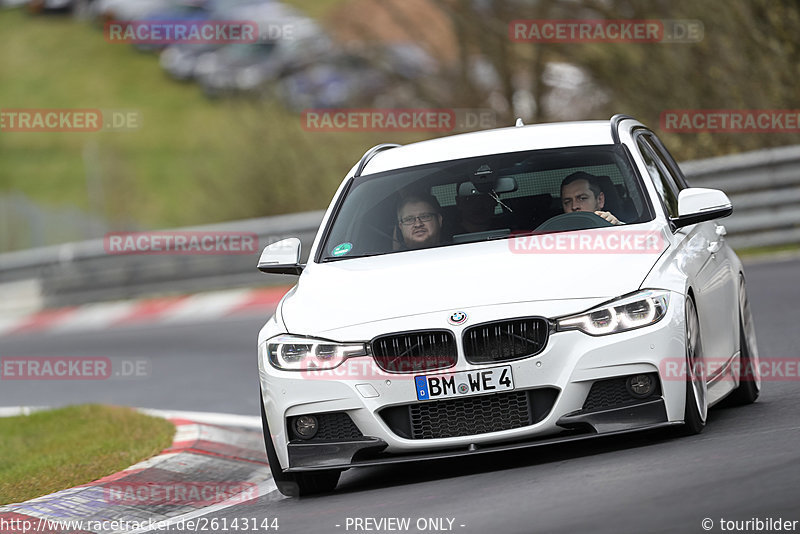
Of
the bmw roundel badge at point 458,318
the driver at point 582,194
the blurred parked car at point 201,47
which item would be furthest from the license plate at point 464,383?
the blurred parked car at point 201,47

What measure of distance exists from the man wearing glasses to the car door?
1.17 m

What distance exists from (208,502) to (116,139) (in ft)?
194

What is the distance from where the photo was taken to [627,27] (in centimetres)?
2255

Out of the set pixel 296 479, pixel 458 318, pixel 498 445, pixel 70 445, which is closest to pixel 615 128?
pixel 458 318

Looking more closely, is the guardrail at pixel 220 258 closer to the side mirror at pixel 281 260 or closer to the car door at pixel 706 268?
the car door at pixel 706 268

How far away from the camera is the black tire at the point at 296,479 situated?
720cm

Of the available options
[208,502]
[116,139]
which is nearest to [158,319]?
[208,502]

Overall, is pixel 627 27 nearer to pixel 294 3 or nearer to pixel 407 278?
pixel 407 278

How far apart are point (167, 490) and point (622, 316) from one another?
8.99ft

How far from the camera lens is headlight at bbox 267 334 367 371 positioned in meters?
6.84

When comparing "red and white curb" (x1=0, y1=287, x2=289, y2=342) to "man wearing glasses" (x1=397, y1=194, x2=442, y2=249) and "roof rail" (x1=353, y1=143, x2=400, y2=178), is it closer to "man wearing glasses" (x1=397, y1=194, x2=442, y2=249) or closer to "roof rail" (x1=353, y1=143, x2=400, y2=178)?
"roof rail" (x1=353, y1=143, x2=400, y2=178)

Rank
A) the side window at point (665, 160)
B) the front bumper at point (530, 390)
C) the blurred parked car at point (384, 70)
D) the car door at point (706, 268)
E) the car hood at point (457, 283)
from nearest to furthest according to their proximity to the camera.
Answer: the front bumper at point (530, 390)
the car hood at point (457, 283)
the car door at point (706, 268)
the side window at point (665, 160)
the blurred parked car at point (384, 70)

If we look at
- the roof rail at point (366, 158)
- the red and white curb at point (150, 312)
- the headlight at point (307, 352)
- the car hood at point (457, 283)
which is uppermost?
the roof rail at point (366, 158)

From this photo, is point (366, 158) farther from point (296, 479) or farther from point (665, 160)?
point (296, 479)
